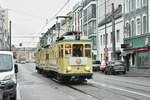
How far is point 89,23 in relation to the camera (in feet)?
277

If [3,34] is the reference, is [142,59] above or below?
below

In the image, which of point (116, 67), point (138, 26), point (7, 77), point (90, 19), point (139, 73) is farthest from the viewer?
point (90, 19)

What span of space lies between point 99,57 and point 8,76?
202 feet

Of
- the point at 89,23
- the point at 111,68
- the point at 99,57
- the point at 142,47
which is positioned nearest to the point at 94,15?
the point at 89,23

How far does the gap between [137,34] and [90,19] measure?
1126 inches

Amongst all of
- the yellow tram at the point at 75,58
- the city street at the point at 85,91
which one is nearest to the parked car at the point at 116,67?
the city street at the point at 85,91

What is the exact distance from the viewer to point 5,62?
56.3ft

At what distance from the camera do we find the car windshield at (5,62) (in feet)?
54.9

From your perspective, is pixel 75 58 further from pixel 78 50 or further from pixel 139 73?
pixel 139 73

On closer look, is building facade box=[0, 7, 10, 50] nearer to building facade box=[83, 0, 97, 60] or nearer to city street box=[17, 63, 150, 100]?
building facade box=[83, 0, 97, 60]

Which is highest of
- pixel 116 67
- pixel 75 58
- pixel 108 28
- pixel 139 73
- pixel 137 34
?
pixel 108 28

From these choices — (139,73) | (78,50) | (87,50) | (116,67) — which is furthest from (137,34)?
(78,50)

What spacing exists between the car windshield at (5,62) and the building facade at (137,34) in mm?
35501

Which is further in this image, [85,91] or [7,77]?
[85,91]
